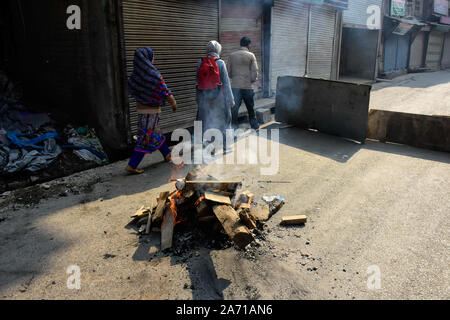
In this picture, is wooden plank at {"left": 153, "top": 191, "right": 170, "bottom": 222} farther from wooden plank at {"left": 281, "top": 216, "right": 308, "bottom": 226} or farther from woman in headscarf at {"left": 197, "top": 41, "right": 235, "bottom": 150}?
woman in headscarf at {"left": 197, "top": 41, "right": 235, "bottom": 150}

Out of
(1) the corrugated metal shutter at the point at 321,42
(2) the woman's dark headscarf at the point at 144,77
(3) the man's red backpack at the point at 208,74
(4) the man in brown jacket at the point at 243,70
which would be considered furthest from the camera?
(1) the corrugated metal shutter at the point at 321,42

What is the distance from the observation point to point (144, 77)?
4859 mm

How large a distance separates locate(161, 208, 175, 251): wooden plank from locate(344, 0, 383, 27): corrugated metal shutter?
14.0 m

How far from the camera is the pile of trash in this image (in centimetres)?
505

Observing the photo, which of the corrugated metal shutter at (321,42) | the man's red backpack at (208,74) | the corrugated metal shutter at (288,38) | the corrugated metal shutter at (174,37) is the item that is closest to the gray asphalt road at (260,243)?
the man's red backpack at (208,74)

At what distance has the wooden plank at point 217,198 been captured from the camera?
11.0 ft

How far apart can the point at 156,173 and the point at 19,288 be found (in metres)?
2.67

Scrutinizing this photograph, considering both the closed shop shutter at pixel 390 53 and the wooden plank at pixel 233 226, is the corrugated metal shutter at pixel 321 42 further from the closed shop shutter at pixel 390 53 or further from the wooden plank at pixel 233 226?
the wooden plank at pixel 233 226

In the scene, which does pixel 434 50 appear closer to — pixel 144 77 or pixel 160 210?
pixel 144 77

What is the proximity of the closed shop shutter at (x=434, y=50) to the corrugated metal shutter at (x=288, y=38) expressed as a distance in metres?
17.9

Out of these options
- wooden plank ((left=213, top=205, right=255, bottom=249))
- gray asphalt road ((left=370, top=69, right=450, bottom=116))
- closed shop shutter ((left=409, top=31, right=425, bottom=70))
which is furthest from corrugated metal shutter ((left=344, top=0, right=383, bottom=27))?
wooden plank ((left=213, top=205, right=255, bottom=249))

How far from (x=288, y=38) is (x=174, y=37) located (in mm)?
5483

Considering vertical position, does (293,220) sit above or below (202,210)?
below

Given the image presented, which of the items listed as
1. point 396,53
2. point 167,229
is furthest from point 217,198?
point 396,53
